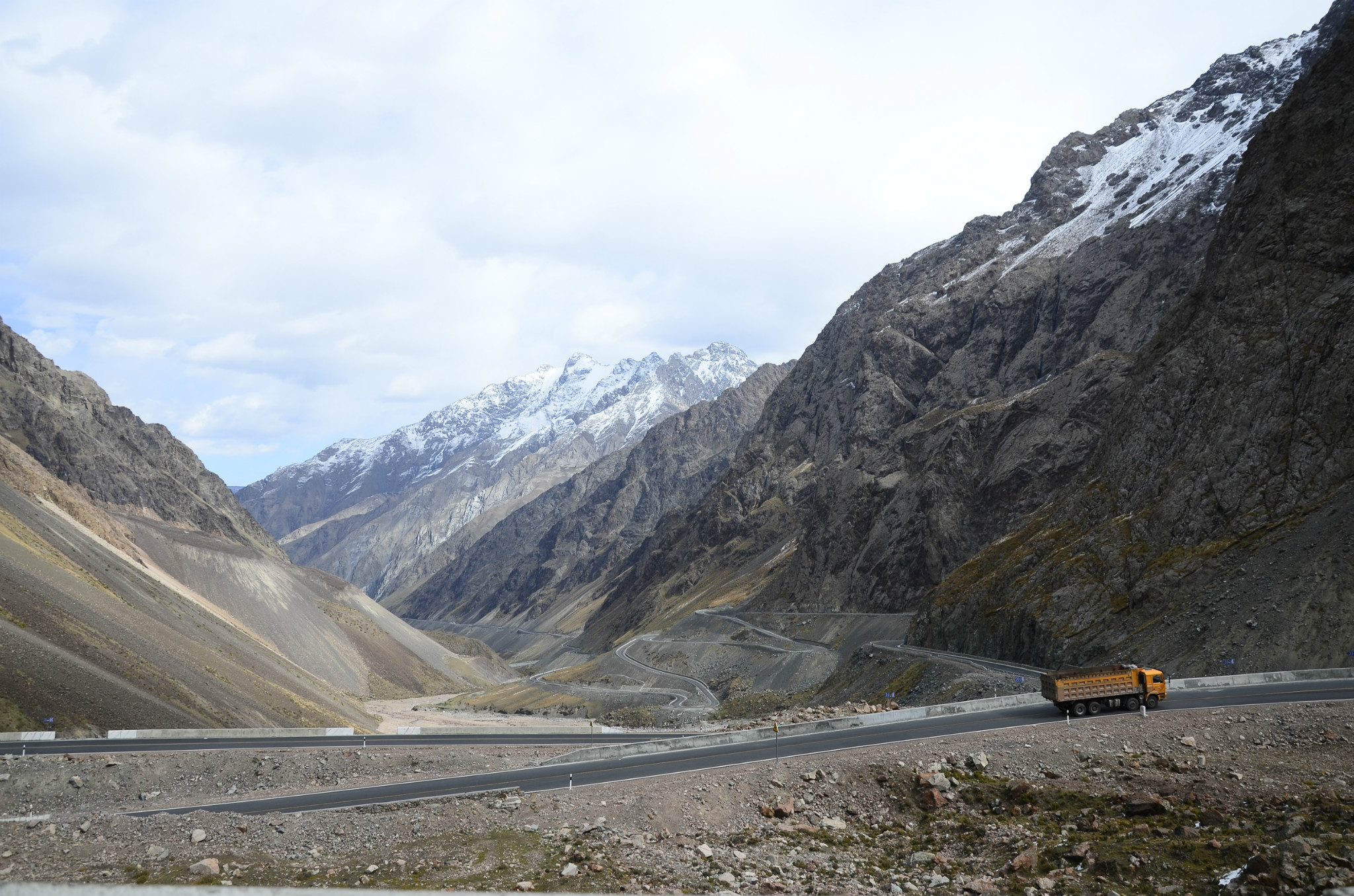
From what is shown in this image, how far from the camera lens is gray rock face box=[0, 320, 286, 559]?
12325cm

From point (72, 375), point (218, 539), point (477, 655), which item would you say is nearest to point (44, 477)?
point (218, 539)

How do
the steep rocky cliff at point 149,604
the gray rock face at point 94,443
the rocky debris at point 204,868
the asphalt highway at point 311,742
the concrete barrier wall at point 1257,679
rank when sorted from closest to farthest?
the rocky debris at point 204,868 < the concrete barrier wall at point 1257,679 < the asphalt highway at point 311,742 < the steep rocky cliff at point 149,604 < the gray rock face at point 94,443

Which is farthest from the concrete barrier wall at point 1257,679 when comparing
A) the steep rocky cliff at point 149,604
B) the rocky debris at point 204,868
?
the steep rocky cliff at point 149,604

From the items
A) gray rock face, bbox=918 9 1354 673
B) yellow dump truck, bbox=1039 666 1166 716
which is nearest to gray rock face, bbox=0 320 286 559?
gray rock face, bbox=918 9 1354 673

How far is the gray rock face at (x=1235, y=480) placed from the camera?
142 feet

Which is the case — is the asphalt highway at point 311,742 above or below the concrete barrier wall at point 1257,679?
above

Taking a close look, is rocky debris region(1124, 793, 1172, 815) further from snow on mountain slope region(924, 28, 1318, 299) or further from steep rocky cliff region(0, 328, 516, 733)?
snow on mountain slope region(924, 28, 1318, 299)

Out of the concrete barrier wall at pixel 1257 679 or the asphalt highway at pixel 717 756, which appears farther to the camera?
the concrete barrier wall at pixel 1257 679

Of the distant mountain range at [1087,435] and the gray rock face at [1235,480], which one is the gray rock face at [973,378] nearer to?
the distant mountain range at [1087,435]

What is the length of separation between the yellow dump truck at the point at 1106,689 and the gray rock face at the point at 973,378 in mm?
49398

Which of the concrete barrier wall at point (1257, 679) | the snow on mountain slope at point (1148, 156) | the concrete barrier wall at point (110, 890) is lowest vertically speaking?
the concrete barrier wall at point (1257, 679)

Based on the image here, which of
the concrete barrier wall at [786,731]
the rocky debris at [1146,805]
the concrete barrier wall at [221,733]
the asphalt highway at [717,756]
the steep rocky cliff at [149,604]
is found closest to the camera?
the rocky debris at [1146,805]

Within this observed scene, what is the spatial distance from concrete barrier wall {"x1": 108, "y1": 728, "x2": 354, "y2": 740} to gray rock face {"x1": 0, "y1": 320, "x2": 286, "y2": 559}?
99.5 meters

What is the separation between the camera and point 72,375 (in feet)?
500
